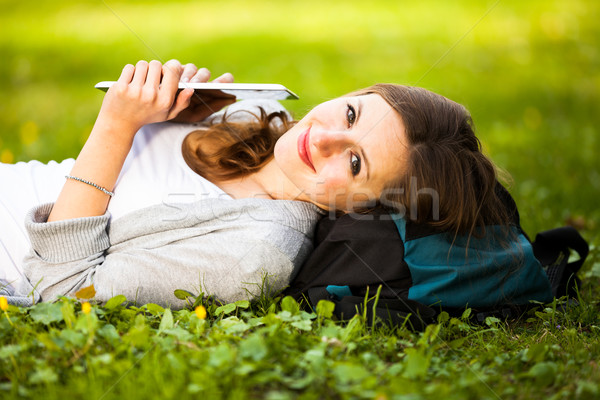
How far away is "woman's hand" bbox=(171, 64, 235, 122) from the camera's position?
9.86ft

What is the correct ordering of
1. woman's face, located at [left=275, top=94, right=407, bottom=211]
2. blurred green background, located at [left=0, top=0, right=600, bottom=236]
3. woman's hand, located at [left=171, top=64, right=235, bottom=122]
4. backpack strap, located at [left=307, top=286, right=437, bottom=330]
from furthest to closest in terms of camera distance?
blurred green background, located at [left=0, top=0, right=600, bottom=236] → woman's hand, located at [left=171, top=64, right=235, bottom=122] → woman's face, located at [left=275, top=94, right=407, bottom=211] → backpack strap, located at [left=307, top=286, right=437, bottom=330]

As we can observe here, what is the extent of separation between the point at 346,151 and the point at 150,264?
956 mm

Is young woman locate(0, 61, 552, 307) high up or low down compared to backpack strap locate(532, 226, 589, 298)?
up

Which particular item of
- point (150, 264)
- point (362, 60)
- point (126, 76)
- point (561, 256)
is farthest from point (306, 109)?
point (362, 60)

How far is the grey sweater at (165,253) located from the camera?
2.32 m

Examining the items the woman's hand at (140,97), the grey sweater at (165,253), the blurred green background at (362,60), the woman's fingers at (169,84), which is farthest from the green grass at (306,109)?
the woman's fingers at (169,84)

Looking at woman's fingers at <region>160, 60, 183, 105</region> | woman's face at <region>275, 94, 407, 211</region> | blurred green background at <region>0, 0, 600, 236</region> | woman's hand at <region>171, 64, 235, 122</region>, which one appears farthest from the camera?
blurred green background at <region>0, 0, 600, 236</region>

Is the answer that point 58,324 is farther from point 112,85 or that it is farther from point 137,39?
point 137,39

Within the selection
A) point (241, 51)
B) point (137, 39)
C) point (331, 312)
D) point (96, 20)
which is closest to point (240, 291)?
point (331, 312)

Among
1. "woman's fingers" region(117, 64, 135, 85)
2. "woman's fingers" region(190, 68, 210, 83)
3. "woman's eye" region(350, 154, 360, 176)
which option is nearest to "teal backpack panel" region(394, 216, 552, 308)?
"woman's eye" region(350, 154, 360, 176)

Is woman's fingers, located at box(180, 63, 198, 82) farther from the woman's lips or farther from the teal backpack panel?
the teal backpack panel

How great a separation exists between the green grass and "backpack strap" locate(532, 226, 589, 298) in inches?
4.7

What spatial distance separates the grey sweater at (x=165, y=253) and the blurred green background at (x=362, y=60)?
208 centimetres

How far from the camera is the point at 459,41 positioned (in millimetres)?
8453
